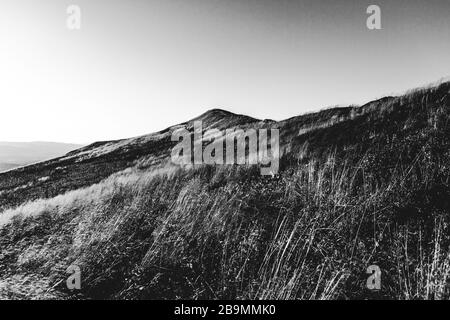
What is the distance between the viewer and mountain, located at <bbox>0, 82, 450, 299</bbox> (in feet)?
14.2

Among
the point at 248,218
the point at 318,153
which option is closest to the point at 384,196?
the point at 248,218

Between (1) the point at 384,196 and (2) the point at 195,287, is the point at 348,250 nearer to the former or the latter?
(1) the point at 384,196

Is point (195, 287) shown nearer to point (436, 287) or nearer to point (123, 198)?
point (436, 287)

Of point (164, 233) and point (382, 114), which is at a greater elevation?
point (382, 114)

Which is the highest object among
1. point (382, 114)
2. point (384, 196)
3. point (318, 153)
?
point (382, 114)

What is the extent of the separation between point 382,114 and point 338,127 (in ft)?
4.37

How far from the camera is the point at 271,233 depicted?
5.20 metres

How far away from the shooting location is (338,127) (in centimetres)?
1042

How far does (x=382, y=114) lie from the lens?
404 inches

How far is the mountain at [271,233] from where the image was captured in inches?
170
